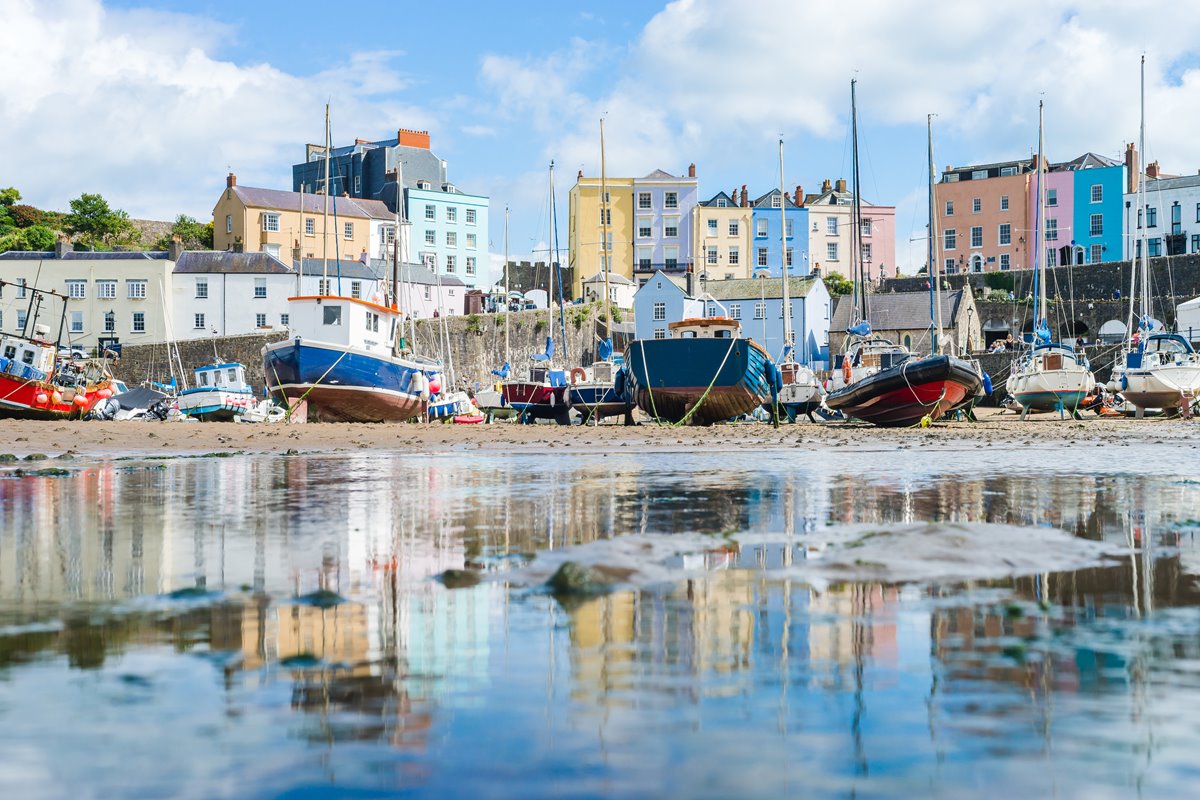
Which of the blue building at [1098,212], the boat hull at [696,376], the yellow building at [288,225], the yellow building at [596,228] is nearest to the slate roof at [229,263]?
the yellow building at [288,225]

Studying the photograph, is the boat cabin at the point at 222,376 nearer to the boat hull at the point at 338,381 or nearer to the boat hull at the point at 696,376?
the boat hull at the point at 338,381

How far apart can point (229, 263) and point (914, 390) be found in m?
49.4

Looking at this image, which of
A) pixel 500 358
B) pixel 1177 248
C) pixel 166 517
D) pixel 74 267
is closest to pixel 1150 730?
pixel 166 517

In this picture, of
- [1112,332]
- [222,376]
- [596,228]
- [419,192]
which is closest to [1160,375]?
[1112,332]

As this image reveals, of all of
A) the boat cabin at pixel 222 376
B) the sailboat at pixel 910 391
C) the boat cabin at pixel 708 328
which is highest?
the boat cabin at pixel 708 328

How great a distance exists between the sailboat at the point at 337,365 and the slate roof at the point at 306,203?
147 feet

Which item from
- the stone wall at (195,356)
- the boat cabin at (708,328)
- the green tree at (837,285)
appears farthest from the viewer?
the green tree at (837,285)

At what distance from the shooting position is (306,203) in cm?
7919

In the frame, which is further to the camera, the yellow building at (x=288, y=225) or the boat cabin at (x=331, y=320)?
the yellow building at (x=288, y=225)

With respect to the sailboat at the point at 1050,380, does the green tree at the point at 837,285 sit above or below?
above

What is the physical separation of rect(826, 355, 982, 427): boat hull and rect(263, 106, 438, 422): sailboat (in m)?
Answer: 13.4

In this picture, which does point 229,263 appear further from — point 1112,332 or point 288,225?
point 1112,332

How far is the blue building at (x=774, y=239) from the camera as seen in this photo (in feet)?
302

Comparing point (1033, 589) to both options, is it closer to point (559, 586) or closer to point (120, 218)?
point (559, 586)
